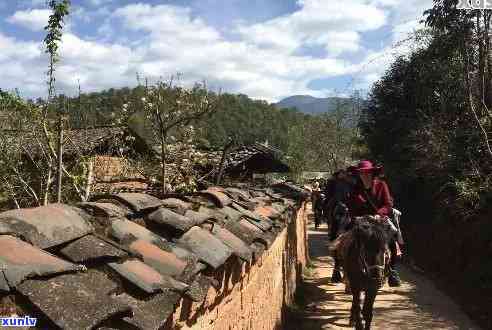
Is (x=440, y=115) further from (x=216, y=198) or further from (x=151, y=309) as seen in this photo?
(x=151, y=309)

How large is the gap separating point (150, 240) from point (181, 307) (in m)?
0.41

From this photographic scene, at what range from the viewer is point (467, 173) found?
42.0 ft

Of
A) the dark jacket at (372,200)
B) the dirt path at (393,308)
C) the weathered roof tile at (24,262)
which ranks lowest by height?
the dirt path at (393,308)

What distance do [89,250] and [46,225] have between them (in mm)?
216

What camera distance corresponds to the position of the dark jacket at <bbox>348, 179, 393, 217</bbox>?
759 centimetres

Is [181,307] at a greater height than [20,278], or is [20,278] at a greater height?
[20,278]

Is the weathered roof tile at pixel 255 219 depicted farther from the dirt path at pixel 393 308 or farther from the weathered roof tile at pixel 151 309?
the dirt path at pixel 393 308

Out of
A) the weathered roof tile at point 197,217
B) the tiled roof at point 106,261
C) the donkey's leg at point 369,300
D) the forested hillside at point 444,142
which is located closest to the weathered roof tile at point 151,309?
the tiled roof at point 106,261

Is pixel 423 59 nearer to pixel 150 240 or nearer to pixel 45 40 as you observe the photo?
pixel 45 40

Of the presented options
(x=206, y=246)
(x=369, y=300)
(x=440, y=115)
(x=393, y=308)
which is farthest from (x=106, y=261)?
(x=440, y=115)

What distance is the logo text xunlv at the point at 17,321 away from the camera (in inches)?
58.4

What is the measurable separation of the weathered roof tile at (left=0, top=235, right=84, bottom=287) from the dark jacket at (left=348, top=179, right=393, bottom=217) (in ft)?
20.4

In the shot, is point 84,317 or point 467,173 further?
point 467,173

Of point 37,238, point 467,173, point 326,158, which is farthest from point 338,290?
point 326,158
